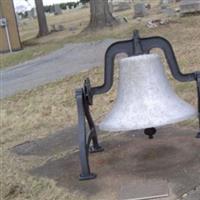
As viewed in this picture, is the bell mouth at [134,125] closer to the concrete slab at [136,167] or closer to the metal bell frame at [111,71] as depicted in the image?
the metal bell frame at [111,71]

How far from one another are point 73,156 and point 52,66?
676 cm

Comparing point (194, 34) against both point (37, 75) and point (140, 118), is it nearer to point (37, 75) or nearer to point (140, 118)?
point (37, 75)

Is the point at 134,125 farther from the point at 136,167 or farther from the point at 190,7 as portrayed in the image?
the point at 190,7

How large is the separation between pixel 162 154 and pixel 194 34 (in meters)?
7.70

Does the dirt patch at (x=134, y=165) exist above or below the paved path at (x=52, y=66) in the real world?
above

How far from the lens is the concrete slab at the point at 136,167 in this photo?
4207mm

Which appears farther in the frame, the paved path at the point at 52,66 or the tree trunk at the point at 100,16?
the tree trunk at the point at 100,16

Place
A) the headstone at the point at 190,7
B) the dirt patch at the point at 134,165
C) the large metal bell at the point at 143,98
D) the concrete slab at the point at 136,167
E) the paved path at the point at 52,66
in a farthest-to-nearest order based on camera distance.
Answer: the headstone at the point at 190,7, the paved path at the point at 52,66, the large metal bell at the point at 143,98, the dirt patch at the point at 134,165, the concrete slab at the point at 136,167

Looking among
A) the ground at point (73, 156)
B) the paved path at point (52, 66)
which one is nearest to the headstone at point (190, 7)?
the paved path at point (52, 66)

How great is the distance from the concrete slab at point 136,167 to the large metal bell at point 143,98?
1.34 feet

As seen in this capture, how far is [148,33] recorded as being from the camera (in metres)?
14.1

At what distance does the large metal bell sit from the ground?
43 cm

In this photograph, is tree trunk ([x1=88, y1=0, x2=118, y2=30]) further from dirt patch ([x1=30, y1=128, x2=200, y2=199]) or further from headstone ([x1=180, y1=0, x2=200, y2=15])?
dirt patch ([x1=30, y1=128, x2=200, y2=199])

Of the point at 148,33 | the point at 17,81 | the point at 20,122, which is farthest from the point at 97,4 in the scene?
the point at 20,122
